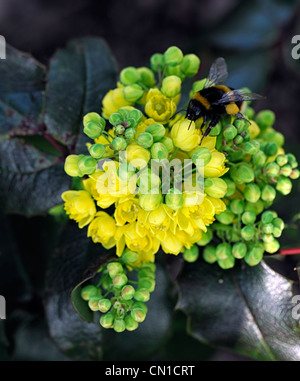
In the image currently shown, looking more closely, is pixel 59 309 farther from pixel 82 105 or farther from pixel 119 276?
pixel 82 105

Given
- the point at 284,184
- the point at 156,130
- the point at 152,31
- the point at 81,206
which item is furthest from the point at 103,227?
the point at 152,31

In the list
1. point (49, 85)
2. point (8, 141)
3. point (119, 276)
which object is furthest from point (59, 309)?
point (49, 85)

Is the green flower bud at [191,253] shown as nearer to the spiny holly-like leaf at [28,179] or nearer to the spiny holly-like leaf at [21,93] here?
the spiny holly-like leaf at [28,179]

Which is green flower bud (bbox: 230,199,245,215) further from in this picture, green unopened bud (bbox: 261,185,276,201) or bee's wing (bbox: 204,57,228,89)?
bee's wing (bbox: 204,57,228,89)

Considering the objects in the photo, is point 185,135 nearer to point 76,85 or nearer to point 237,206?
point 237,206

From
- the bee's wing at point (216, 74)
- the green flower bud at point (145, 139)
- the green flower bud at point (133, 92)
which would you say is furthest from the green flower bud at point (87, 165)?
the bee's wing at point (216, 74)
